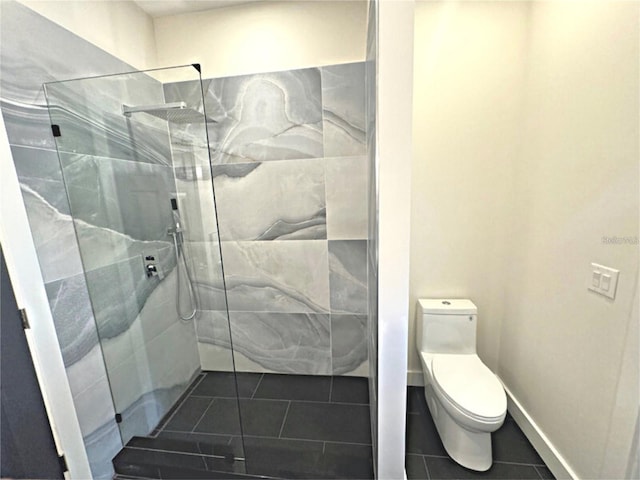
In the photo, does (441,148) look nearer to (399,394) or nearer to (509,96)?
(509,96)

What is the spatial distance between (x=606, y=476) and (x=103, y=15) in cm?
344

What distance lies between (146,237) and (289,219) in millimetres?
959

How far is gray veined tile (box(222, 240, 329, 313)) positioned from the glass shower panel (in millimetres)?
204

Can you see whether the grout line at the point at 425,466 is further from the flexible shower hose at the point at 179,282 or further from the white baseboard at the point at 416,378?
the flexible shower hose at the point at 179,282

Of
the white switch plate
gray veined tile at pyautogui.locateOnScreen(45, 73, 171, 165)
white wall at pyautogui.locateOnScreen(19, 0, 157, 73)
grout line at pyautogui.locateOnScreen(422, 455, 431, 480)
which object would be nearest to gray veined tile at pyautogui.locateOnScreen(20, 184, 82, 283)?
gray veined tile at pyautogui.locateOnScreen(45, 73, 171, 165)

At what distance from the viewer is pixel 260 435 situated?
1.69 m

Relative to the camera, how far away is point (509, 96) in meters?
1.71

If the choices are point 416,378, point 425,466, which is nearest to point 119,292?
point 425,466

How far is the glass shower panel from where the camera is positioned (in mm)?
1428

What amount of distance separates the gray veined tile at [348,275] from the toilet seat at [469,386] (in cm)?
65

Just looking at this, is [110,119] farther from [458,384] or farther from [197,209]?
[458,384]

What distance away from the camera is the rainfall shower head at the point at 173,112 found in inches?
65.8

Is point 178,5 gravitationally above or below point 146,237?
above

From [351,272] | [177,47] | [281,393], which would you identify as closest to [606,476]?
[351,272]
